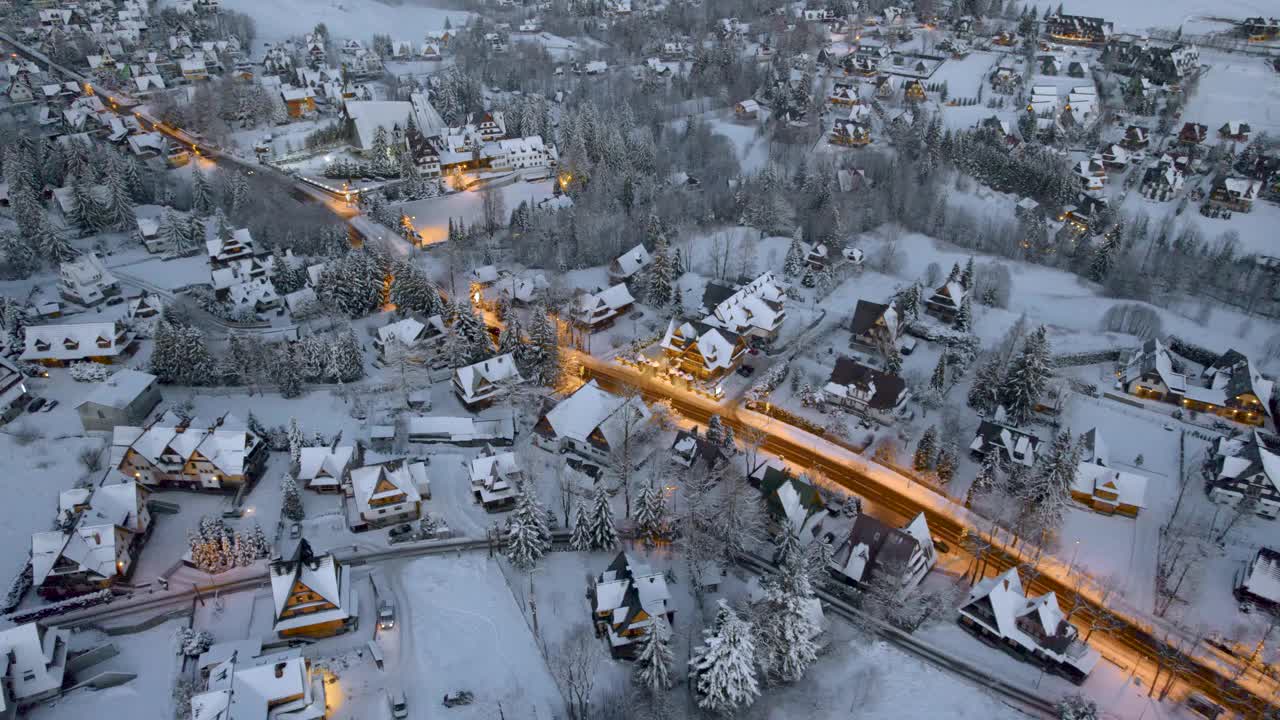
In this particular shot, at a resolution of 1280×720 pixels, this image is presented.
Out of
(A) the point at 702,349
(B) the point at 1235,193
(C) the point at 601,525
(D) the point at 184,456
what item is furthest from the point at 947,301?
(D) the point at 184,456

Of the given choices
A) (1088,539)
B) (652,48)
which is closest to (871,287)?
(1088,539)

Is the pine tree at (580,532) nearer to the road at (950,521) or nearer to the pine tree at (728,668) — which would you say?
the pine tree at (728,668)

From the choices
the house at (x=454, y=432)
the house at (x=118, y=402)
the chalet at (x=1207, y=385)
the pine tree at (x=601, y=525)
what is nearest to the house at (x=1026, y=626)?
the pine tree at (x=601, y=525)

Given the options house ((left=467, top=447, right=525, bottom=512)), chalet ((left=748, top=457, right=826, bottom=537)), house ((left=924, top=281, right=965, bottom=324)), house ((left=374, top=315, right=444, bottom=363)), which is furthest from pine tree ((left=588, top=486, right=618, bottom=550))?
house ((left=924, top=281, right=965, bottom=324))

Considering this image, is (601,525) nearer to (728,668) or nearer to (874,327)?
(728,668)

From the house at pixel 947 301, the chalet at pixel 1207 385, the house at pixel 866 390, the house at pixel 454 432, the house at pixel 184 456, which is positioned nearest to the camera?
the house at pixel 184 456

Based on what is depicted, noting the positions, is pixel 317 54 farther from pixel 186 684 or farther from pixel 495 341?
pixel 186 684
